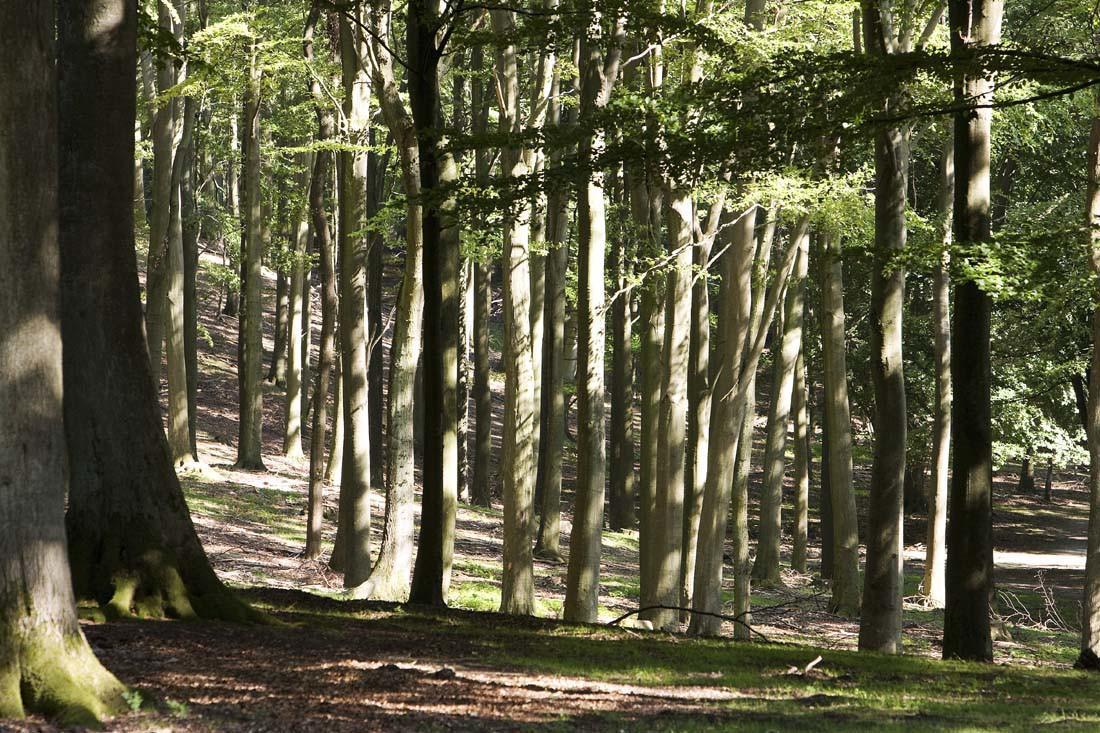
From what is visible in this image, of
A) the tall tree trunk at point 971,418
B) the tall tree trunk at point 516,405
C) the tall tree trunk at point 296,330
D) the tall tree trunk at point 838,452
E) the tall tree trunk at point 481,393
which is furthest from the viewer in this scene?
the tall tree trunk at point 481,393

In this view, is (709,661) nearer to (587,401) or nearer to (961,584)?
(961,584)

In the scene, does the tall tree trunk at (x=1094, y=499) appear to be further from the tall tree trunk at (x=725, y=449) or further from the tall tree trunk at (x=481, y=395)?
the tall tree trunk at (x=481, y=395)

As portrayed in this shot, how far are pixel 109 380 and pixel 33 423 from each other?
2.87 metres

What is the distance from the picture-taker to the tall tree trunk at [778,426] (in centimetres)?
2034

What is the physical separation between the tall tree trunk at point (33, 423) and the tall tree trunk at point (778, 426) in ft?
48.3

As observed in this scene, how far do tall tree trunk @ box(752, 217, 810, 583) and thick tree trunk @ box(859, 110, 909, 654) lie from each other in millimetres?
6163

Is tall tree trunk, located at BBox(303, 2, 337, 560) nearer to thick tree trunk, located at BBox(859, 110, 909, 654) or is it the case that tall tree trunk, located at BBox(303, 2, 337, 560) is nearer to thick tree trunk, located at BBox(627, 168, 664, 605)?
thick tree trunk, located at BBox(627, 168, 664, 605)

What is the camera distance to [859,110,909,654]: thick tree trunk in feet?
41.8

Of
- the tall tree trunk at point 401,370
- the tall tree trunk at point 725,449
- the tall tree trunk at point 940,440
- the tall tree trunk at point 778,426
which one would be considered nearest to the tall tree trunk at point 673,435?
the tall tree trunk at point 725,449

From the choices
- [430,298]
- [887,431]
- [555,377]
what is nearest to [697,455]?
[555,377]

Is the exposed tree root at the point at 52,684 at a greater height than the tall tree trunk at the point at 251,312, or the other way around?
the tall tree trunk at the point at 251,312

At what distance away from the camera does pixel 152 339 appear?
20281 mm

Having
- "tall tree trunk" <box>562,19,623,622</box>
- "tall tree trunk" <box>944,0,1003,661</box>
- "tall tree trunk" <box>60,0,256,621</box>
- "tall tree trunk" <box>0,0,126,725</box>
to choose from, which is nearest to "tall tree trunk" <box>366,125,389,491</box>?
"tall tree trunk" <box>562,19,623,622</box>

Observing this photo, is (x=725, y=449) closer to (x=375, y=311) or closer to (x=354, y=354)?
(x=354, y=354)
